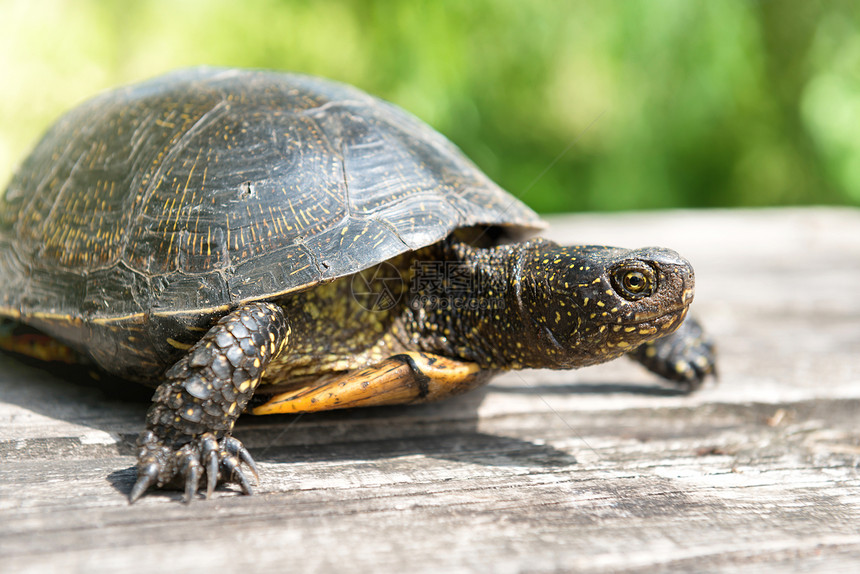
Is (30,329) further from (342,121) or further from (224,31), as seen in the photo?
(224,31)

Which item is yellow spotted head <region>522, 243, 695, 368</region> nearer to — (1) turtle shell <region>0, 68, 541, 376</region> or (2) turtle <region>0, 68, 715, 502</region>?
(2) turtle <region>0, 68, 715, 502</region>

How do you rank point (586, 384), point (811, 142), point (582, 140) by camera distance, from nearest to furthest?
point (586, 384)
point (582, 140)
point (811, 142)

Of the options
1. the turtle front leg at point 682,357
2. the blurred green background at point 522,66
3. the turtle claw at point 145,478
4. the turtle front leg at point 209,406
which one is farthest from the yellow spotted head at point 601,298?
the blurred green background at point 522,66

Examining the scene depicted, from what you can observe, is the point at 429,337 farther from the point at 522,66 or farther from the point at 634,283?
the point at 522,66

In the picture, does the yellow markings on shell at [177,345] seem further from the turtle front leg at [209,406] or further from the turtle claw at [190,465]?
the turtle claw at [190,465]

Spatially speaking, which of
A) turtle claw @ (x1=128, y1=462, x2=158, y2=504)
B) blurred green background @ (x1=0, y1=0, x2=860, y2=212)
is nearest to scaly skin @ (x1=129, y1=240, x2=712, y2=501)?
turtle claw @ (x1=128, y1=462, x2=158, y2=504)

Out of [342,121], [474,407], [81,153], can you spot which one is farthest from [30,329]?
[474,407]

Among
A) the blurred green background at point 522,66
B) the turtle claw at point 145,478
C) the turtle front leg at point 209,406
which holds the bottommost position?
the turtle claw at point 145,478
